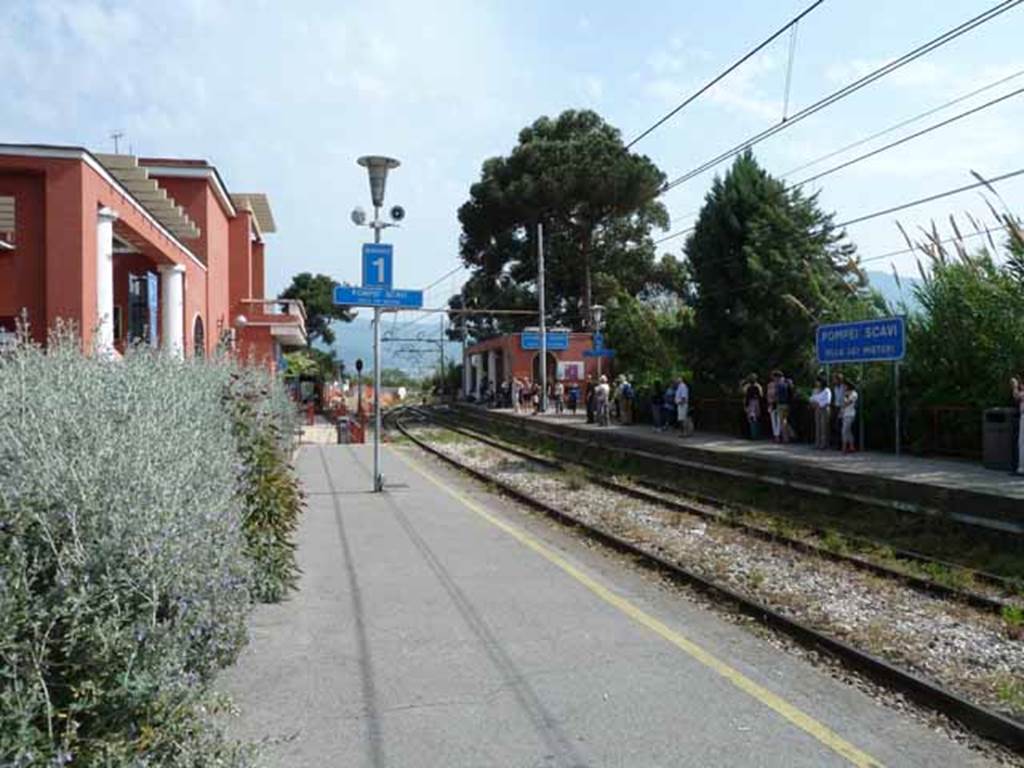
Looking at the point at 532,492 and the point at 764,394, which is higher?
the point at 764,394

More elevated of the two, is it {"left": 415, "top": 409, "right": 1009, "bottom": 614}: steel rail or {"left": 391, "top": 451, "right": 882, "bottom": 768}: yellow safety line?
{"left": 391, "top": 451, "right": 882, "bottom": 768}: yellow safety line

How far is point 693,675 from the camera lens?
19.0ft

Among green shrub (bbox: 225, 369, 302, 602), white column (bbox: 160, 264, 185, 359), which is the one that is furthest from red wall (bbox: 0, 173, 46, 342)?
green shrub (bbox: 225, 369, 302, 602)

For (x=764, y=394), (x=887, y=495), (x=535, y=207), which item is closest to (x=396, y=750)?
(x=887, y=495)

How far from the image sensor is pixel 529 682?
559cm

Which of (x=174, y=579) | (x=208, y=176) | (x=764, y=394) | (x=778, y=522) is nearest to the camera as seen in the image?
(x=174, y=579)

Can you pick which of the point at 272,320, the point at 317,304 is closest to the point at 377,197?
the point at 272,320

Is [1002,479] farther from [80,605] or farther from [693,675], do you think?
[80,605]

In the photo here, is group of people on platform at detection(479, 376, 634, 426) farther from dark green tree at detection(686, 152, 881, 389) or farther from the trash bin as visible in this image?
the trash bin

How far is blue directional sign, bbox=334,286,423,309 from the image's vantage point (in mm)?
15539

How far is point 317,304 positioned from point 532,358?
103ft

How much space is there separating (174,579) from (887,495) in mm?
12139

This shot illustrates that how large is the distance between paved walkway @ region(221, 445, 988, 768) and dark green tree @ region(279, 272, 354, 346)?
72772 mm

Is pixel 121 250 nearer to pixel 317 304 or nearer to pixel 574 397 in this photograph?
pixel 574 397
